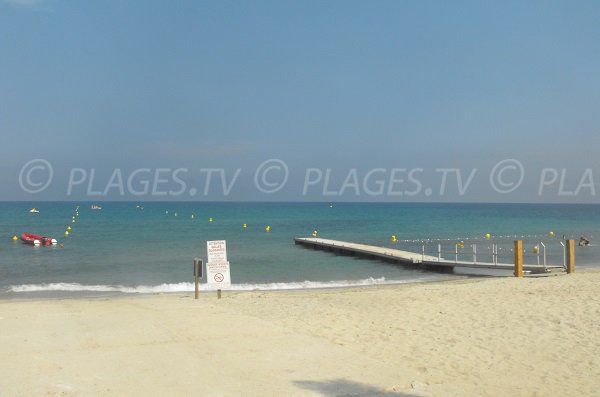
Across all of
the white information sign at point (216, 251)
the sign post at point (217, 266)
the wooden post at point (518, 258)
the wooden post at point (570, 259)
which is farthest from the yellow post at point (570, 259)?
the white information sign at point (216, 251)

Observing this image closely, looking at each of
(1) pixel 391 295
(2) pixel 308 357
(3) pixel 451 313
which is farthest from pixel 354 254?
(2) pixel 308 357

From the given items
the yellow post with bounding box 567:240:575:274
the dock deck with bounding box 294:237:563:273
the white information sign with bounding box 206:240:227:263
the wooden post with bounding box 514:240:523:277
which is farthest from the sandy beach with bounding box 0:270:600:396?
the dock deck with bounding box 294:237:563:273

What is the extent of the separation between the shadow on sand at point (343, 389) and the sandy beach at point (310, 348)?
0.04ft

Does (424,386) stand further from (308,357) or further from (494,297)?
(494,297)

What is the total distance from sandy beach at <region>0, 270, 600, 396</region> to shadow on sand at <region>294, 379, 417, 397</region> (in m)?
0.01

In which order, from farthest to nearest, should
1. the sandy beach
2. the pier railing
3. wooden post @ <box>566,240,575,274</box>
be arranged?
the pier railing
wooden post @ <box>566,240,575,274</box>
the sandy beach

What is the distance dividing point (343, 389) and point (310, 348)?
6.43ft

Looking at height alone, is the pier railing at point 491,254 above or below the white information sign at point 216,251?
above

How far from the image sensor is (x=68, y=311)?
11719mm

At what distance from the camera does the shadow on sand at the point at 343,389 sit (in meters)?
5.84

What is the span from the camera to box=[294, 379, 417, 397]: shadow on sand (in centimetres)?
584

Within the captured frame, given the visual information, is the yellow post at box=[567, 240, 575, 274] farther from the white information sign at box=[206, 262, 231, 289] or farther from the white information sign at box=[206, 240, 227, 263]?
the white information sign at box=[206, 240, 227, 263]

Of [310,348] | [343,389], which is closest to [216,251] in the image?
[310,348]

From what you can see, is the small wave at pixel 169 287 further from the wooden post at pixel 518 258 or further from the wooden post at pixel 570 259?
the wooden post at pixel 570 259
